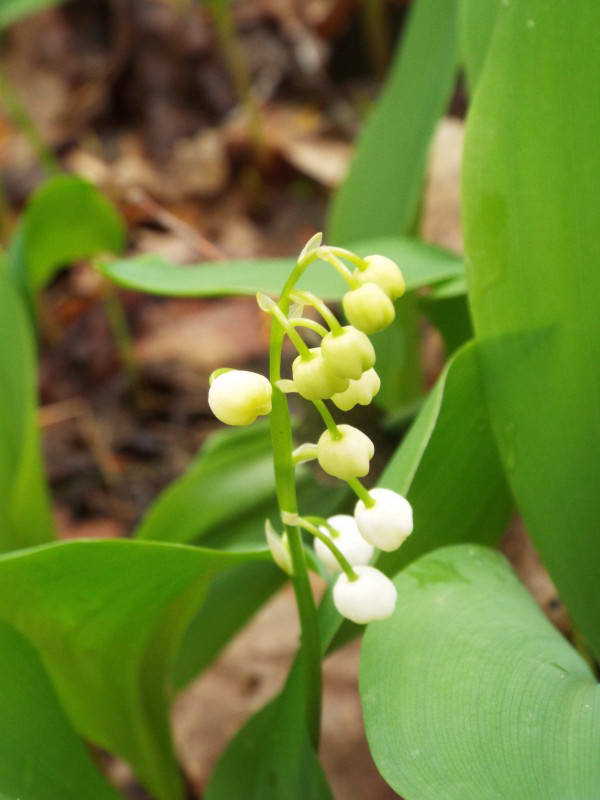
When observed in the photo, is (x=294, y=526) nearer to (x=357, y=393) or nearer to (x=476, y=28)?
(x=357, y=393)

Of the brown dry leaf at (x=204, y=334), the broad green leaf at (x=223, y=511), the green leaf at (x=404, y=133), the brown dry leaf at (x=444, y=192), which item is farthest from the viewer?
the brown dry leaf at (x=204, y=334)

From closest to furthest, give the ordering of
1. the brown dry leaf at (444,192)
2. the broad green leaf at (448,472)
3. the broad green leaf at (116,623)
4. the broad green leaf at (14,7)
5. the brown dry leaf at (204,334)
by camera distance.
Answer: the broad green leaf at (116,623)
the broad green leaf at (448,472)
the brown dry leaf at (444,192)
the broad green leaf at (14,7)
the brown dry leaf at (204,334)

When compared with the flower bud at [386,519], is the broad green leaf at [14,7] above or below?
above

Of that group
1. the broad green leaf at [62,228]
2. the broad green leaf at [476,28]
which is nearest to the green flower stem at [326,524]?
the broad green leaf at [476,28]

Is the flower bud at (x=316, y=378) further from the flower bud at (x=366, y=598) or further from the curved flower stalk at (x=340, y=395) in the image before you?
the flower bud at (x=366, y=598)

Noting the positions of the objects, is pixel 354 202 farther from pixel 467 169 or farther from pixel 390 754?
pixel 390 754

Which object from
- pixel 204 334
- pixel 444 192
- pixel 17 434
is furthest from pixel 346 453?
pixel 204 334
